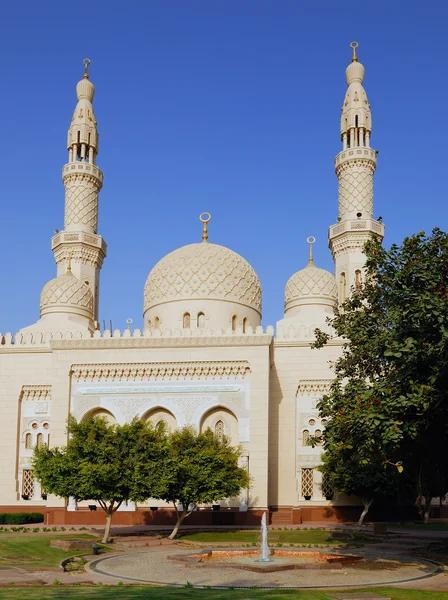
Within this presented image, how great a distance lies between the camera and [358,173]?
3806 cm

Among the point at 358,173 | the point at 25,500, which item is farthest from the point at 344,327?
the point at 358,173

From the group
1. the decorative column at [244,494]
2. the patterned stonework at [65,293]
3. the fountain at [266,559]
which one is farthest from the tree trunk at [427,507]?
the patterned stonework at [65,293]

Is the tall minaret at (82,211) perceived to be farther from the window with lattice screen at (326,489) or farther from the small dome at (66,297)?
the window with lattice screen at (326,489)

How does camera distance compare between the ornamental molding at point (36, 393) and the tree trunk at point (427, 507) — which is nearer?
the tree trunk at point (427, 507)

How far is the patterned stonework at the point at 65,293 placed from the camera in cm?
3591

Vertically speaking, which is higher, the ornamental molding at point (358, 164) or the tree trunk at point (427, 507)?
the ornamental molding at point (358, 164)

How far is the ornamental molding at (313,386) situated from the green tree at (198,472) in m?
8.24

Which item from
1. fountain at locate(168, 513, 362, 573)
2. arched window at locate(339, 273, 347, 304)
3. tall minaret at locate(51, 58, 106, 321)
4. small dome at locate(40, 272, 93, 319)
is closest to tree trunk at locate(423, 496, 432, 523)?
arched window at locate(339, 273, 347, 304)

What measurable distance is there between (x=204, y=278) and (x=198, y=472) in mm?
13241

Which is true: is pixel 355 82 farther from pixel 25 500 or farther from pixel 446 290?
pixel 446 290

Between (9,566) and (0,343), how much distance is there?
19.8 meters

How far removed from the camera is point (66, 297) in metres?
35.9

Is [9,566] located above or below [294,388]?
below

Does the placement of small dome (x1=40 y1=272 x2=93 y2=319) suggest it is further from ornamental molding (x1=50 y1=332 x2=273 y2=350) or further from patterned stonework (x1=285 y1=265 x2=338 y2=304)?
patterned stonework (x1=285 y1=265 x2=338 y2=304)
